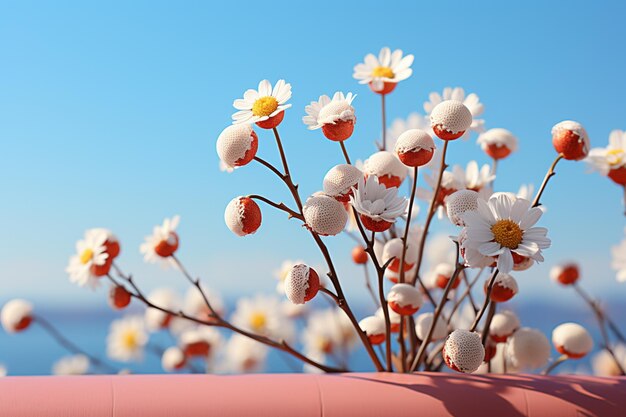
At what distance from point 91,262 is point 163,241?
0.09 metres

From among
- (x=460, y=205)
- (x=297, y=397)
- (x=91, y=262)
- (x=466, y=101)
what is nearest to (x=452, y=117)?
(x=460, y=205)

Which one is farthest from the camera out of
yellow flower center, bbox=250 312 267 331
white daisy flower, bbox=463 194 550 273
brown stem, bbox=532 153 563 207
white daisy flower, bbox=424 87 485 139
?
yellow flower center, bbox=250 312 267 331

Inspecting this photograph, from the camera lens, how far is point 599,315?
100cm

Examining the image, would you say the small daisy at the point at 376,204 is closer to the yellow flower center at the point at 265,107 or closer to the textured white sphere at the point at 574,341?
the yellow flower center at the point at 265,107

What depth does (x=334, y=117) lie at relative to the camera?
2.12ft

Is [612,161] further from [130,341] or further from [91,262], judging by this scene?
[130,341]

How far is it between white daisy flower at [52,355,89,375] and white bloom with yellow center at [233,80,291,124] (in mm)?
632

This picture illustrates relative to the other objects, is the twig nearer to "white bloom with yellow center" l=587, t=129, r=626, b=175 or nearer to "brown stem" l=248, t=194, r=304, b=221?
"white bloom with yellow center" l=587, t=129, r=626, b=175

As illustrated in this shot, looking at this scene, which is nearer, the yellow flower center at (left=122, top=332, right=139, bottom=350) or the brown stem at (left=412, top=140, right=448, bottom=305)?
the brown stem at (left=412, top=140, right=448, bottom=305)

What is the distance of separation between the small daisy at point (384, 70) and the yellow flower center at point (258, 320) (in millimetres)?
398

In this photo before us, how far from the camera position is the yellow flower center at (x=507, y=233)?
0.60 m

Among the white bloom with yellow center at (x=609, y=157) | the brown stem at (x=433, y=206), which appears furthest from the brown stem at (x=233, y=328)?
the white bloom with yellow center at (x=609, y=157)

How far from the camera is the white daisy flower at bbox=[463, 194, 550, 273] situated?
0.59 meters

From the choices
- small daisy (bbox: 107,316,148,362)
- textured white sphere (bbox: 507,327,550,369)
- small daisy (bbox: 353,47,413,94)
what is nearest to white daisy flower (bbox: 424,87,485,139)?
small daisy (bbox: 353,47,413,94)
